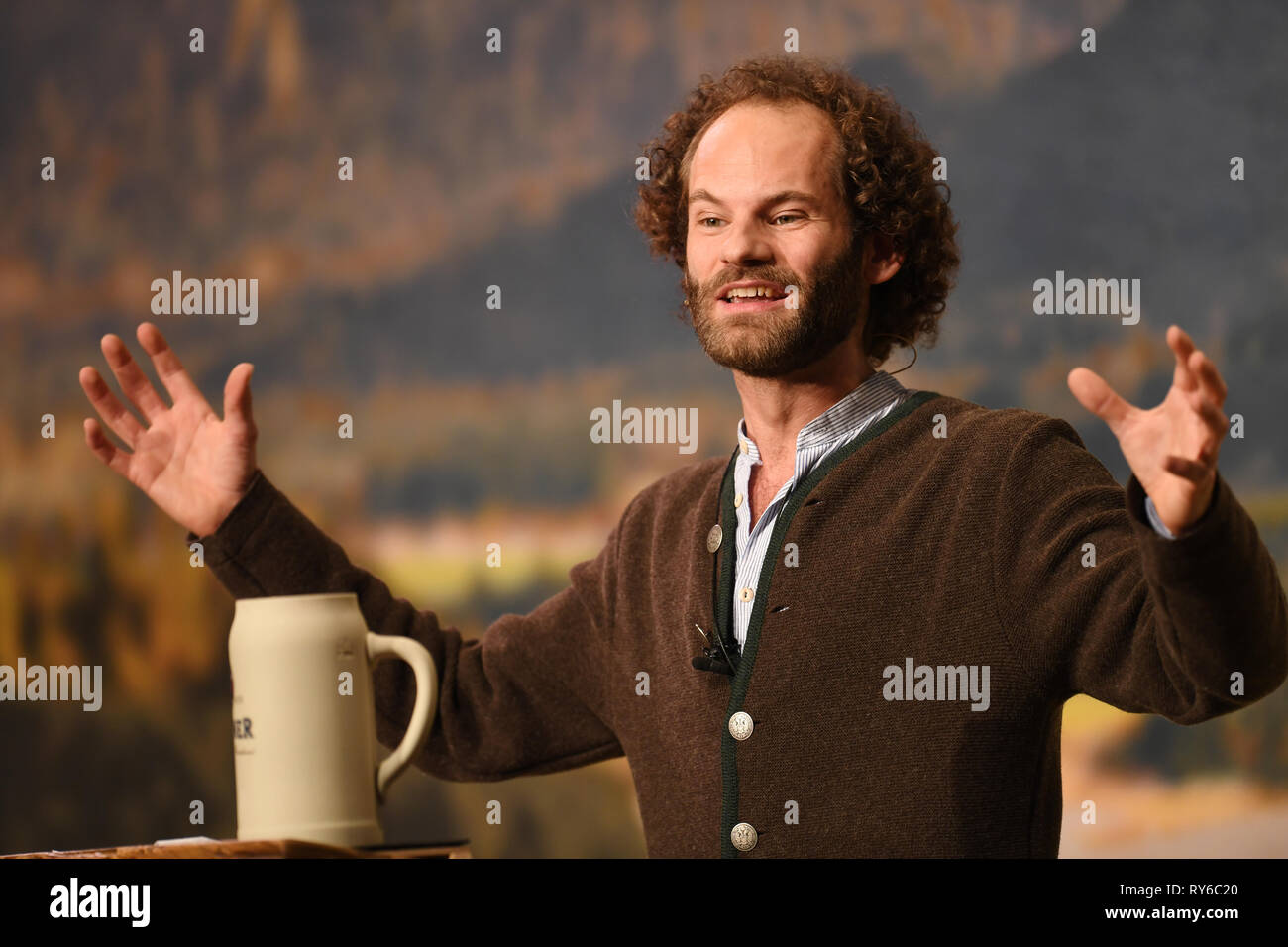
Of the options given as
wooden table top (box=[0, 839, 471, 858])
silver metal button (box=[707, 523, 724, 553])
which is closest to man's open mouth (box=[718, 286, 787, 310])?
silver metal button (box=[707, 523, 724, 553])

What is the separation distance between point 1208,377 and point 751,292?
0.79m

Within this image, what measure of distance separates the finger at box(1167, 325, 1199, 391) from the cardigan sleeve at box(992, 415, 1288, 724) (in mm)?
106

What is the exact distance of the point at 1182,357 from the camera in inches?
41.8

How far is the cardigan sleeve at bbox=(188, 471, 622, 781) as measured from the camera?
5.81ft

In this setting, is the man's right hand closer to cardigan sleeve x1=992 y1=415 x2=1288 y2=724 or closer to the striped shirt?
the striped shirt

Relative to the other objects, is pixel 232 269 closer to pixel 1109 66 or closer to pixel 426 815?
pixel 426 815

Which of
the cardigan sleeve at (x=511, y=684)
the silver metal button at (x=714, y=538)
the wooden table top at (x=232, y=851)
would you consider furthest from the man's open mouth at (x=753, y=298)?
the wooden table top at (x=232, y=851)

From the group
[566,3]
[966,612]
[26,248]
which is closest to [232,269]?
[26,248]

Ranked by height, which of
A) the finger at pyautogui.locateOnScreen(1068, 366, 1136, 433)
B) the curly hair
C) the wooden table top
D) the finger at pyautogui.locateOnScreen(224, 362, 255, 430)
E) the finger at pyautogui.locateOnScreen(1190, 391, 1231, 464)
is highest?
the curly hair

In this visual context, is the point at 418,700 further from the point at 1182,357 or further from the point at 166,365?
the point at 1182,357

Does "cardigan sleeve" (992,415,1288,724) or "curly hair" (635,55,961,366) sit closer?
"cardigan sleeve" (992,415,1288,724)

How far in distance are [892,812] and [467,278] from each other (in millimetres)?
2456

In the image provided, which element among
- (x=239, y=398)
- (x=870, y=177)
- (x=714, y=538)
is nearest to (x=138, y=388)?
(x=239, y=398)
